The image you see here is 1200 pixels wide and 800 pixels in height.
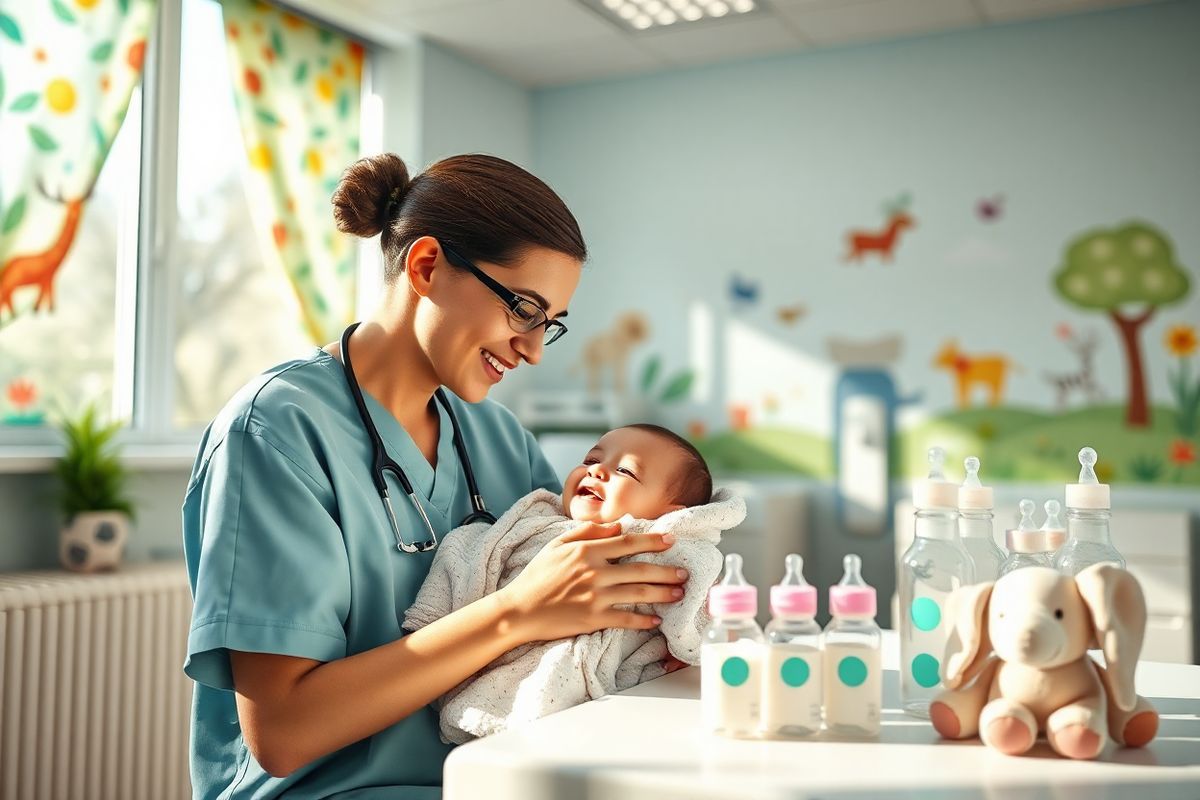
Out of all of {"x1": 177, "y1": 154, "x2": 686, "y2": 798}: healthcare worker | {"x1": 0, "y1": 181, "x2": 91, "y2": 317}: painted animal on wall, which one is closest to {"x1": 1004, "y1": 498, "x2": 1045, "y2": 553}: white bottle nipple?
{"x1": 177, "y1": 154, "x2": 686, "y2": 798}: healthcare worker

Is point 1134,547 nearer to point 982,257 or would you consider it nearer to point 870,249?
point 982,257

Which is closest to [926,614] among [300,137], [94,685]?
[94,685]

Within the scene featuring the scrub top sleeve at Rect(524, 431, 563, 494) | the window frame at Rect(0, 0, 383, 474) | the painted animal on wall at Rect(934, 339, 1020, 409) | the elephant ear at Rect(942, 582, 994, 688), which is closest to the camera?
the elephant ear at Rect(942, 582, 994, 688)

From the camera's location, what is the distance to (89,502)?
2.67 metres

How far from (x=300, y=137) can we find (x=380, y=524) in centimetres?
260

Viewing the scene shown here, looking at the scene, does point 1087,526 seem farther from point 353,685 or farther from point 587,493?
point 353,685

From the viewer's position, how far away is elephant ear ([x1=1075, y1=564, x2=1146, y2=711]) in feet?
2.79

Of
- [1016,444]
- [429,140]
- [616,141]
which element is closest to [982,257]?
[1016,444]

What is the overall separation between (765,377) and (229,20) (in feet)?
7.34

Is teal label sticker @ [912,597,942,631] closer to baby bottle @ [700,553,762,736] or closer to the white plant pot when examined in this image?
baby bottle @ [700,553,762,736]

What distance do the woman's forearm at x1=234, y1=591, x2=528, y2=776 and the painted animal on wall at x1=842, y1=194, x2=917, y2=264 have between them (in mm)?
3078

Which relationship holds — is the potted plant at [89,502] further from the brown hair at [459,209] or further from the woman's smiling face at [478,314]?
the woman's smiling face at [478,314]

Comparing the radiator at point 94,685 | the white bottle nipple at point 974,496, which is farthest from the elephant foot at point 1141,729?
the radiator at point 94,685

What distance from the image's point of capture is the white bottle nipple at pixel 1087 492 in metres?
1.03
